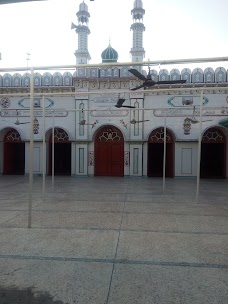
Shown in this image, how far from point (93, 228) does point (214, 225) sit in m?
2.56

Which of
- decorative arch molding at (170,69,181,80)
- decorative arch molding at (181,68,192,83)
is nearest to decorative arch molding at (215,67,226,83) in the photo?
decorative arch molding at (181,68,192,83)

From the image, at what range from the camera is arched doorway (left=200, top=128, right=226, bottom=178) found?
562 inches

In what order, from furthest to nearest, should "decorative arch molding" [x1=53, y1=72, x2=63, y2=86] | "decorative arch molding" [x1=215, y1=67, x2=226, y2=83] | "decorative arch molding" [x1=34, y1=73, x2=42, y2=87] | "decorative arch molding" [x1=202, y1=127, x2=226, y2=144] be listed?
"decorative arch molding" [x1=34, y1=73, x2=42, y2=87] < "decorative arch molding" [x1=53, y1=72, x2=63, y2=86] < "decorative arch molding" [x1=202, y1=127, x2=226, y2=144] < "decorative arch molding" [x1=215, y1=67, x2=226, y2=83]

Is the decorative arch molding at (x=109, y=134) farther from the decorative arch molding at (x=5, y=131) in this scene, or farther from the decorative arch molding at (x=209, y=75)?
the decorative arch molding at (x=209, y=75)

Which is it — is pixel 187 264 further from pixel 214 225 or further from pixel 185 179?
pixel 185 179

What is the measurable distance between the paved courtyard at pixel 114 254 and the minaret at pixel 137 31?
11416mm

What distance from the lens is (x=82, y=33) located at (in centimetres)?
1664

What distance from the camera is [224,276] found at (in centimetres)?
313

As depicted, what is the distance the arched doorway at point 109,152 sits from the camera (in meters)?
14.7

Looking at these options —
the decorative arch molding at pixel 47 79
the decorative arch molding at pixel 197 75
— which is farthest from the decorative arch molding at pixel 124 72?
the decorative arch molding at pixel 47 79

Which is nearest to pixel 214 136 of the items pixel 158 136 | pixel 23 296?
pixel 158 136

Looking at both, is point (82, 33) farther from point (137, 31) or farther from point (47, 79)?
point (47, 79)

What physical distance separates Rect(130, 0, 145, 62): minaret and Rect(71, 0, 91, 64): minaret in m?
3.05

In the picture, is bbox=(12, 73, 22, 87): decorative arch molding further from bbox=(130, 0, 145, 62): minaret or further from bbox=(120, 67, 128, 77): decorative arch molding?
bbox=(130, 0, 145, 62): minaret
